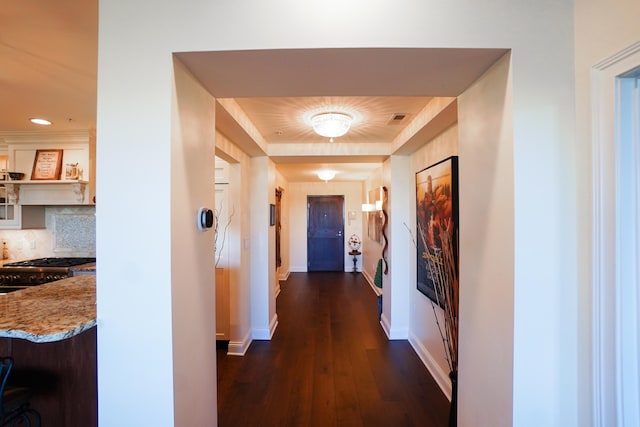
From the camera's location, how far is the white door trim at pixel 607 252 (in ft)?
3.09

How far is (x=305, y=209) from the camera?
283 inches

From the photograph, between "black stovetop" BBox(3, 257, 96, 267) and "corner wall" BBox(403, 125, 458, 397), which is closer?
"corner wall" BBox(403, 125, 458, 397)

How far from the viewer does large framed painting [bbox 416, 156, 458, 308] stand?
2062 mm

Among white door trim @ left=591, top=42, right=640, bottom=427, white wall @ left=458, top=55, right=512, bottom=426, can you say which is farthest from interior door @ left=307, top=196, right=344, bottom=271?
white door trim @ left=591, top=42, right=640, bottom=427

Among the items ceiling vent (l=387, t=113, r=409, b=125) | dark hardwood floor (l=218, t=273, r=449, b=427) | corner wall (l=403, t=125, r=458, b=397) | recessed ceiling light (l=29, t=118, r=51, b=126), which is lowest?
dark hardwood floor (l=218, t=273, r=449, b=427)

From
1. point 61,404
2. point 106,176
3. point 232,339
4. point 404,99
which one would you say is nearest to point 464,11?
point 404,99

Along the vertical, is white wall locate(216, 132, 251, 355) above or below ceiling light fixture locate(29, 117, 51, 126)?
below

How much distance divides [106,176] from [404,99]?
188cm

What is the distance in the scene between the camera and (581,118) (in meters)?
1.05

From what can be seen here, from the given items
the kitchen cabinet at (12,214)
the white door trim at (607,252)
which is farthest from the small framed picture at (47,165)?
the white door trim at (607,252)

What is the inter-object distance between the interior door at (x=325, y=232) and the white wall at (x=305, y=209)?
0.11 m

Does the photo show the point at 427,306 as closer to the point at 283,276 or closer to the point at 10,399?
the point at 10,399

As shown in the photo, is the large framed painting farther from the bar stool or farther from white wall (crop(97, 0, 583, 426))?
the bar stool

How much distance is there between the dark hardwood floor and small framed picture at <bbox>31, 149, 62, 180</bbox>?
2.91m
